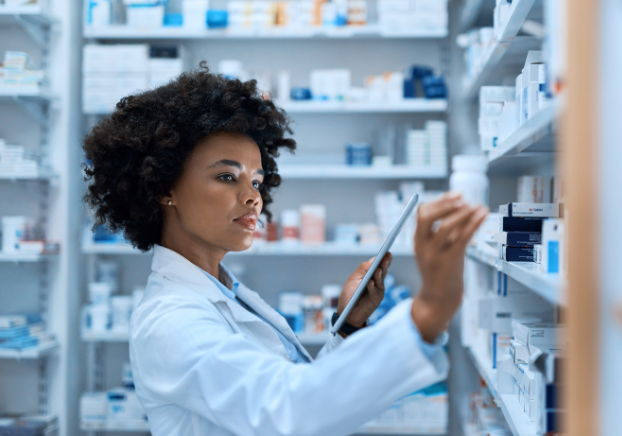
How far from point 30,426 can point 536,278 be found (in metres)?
2.72

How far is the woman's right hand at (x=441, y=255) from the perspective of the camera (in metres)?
0.71

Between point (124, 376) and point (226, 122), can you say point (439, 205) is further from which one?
point (124, 376)

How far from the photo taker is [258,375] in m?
0.84

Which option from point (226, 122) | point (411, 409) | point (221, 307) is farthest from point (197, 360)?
point (411, 409)

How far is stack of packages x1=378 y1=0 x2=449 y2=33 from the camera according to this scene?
2713 millimetres

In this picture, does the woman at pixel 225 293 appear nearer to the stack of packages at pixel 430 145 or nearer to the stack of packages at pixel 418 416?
the stack of packages at pixel 430 145

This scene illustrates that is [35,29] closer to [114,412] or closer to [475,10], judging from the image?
[114,412]

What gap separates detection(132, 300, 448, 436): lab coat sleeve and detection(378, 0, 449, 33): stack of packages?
228 centimetres

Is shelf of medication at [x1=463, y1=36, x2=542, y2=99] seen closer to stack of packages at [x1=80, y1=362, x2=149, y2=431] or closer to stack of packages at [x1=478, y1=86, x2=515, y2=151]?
stack of packages at [x1=478, y1=86, x2=515, y2=151]

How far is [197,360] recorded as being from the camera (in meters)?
0.90

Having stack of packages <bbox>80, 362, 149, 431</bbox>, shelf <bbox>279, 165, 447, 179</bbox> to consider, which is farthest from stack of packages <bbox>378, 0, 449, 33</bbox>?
stack of packages <bbox>80, 362, 149, 431</bbox>

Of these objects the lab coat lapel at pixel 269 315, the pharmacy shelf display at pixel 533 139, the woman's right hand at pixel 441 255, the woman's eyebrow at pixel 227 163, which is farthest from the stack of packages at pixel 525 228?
the woman's eyebrow at pixel 227 163

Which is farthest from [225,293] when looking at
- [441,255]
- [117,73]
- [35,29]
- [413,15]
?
[35,29]

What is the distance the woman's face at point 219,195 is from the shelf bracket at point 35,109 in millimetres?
1815
